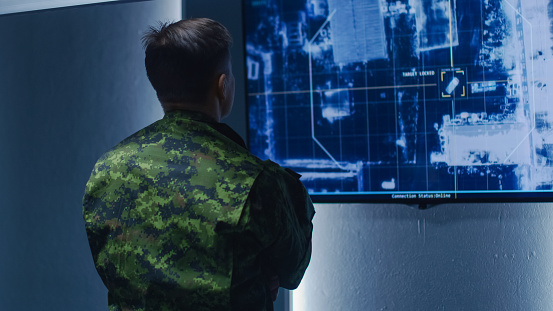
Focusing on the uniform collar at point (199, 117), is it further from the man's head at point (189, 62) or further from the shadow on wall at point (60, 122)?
the shadow on wall at point (60, 122)

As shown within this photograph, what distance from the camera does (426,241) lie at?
1.62 m

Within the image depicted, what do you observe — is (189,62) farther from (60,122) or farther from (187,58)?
(60,122)

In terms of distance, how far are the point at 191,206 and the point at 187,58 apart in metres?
0.27

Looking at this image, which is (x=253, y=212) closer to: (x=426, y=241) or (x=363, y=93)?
(x=363, y=93)

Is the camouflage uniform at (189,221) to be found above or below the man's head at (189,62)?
below

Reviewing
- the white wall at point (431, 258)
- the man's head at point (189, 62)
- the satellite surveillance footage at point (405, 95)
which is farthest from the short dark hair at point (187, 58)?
the white wall at point (431, 258)

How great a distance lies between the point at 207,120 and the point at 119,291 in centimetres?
36

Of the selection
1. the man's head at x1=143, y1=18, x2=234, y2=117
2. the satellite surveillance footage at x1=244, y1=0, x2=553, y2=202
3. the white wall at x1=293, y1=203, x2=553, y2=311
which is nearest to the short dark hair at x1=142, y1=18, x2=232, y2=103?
the man's head at x1=143, y1=18, x2=234, y2=117

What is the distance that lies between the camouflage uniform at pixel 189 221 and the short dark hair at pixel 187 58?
0.05 metres

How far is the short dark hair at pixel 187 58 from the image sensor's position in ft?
3.21

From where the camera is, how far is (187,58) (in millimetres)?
979

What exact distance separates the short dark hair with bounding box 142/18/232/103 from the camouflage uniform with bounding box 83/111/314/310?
50 mm

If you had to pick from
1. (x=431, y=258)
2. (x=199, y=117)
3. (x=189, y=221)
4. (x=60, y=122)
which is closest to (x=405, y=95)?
(x=431, y=258)

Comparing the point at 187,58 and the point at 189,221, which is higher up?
the point at 187,58
